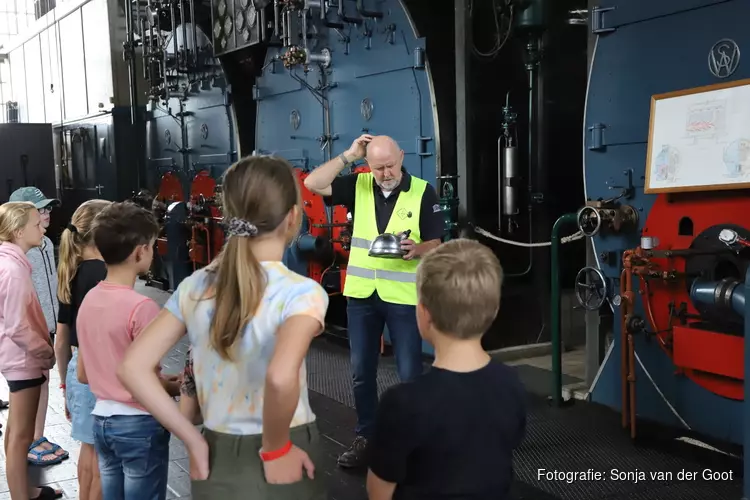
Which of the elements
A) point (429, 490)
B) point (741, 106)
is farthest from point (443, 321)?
point (741, 106)

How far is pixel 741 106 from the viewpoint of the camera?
295cm

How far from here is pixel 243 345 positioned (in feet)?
4.78

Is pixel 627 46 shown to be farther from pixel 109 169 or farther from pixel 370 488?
pixel 109 169

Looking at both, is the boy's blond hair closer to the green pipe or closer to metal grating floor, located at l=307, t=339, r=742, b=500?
metal grating floor, located at l=307, t=339, r=742, b=500

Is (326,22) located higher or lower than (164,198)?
higher

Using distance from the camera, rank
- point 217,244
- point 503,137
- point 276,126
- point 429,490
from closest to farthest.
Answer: point 429,490 → point 503,137 → point 276,126 → point 217,244

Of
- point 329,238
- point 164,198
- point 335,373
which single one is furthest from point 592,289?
point 164,198

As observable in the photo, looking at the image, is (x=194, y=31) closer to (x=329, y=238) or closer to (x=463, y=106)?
(x=329, y=238)

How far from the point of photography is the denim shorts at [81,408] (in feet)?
7.47

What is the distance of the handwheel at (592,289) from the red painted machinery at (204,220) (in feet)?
13.4

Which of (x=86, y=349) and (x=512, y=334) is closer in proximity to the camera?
(x=86, y=349)

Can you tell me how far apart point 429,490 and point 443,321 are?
11.8 inches

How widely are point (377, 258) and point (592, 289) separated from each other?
4.10 feet

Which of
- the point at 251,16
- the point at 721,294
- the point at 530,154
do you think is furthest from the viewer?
the point at 251,16
